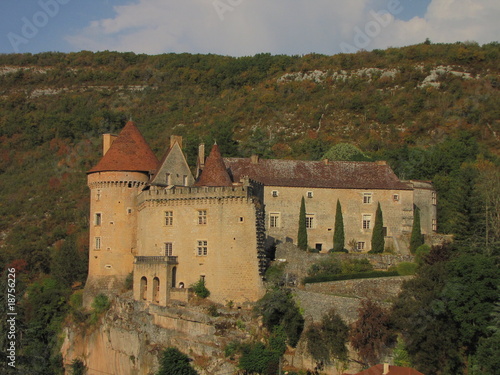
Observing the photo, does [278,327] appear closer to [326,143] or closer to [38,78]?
[326,143]

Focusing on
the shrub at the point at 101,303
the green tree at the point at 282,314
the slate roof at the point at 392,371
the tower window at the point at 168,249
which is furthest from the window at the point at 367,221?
the shrub at the point at 101,303

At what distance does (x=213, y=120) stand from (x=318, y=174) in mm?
50432

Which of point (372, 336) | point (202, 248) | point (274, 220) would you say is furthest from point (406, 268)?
point (202, 248)

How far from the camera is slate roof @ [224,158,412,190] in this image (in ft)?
192

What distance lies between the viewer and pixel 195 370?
44.7 meters

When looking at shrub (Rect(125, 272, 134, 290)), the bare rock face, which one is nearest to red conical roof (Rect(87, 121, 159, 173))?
shrub (Rect(125, 272, 134, 290))

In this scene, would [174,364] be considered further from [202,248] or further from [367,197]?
[367,197]

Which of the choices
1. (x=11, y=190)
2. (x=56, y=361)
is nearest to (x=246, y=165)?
(x=56, y=361)

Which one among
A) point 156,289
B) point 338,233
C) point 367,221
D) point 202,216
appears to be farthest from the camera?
point 367,221

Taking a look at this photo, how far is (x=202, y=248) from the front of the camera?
164 feet

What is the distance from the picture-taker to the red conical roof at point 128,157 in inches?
2179

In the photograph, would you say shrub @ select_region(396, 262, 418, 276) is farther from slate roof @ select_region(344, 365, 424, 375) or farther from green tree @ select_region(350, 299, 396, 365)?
slate roof @ select_region(344, 365, 424, 375)

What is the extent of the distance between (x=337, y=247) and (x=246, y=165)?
414 inches

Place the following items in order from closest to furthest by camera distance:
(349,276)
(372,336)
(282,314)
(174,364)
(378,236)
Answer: (372,336) → (174,364) → (282,314) → (349,276) → (378,236)
